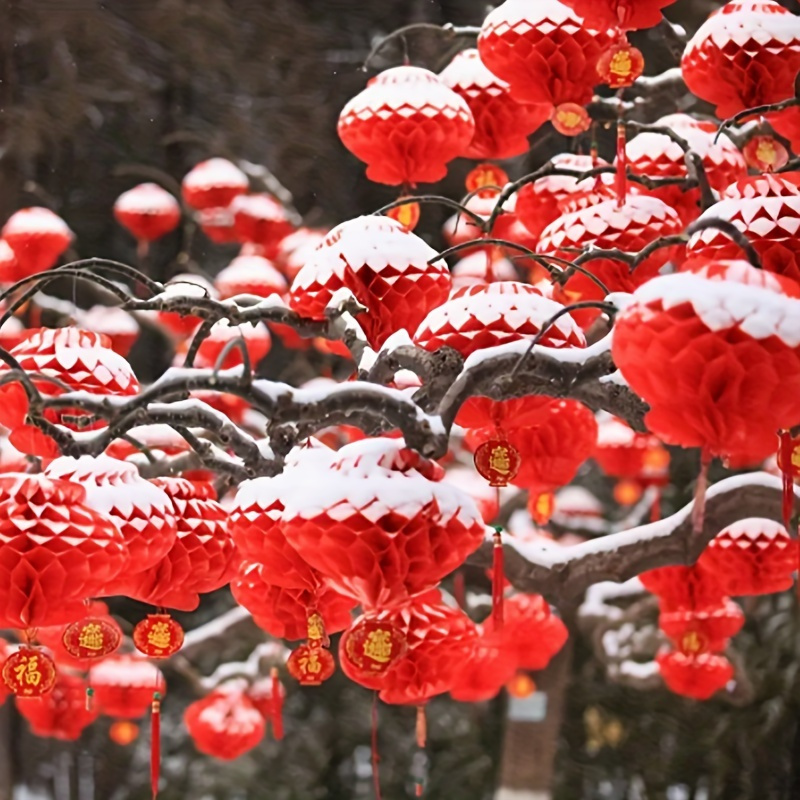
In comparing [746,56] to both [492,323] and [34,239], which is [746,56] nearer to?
[492,323]

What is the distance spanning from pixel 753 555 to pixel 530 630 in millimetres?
689

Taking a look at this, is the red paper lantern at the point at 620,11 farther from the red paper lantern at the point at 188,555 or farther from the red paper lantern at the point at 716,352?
the red paper lantern at the point at 188,555

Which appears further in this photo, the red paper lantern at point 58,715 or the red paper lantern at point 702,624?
the red paper lantern at point 58,715

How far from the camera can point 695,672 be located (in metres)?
2.88

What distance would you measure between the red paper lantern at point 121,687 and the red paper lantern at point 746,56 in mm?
1715

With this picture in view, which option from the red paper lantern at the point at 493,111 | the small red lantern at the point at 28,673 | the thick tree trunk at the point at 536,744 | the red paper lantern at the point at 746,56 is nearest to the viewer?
the small red lantern at the point at 28,673

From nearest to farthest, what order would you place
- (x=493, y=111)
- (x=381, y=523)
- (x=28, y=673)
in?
1. (x=381, y=523)
2. (x=28, y=673)
3. (x=493, y=111)

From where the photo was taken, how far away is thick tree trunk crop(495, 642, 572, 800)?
3.71 m

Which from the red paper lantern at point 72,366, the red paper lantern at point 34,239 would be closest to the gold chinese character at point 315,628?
the red paper lantern at point 72,366

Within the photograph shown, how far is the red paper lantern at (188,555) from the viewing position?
172 cm

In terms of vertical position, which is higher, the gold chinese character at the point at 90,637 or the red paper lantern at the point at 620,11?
the red paper lantern at the point at 620,11

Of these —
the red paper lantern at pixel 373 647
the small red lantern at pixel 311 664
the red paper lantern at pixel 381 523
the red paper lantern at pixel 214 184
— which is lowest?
the red paper lantern at pixel 214 184

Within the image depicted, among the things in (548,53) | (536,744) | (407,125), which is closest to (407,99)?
(407,125)

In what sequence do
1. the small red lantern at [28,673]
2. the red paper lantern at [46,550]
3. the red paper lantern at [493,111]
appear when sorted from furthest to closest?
the red paper lantern at [493,111] < the small red lantern at [28,673] < the red paper lantern at [46,550]
